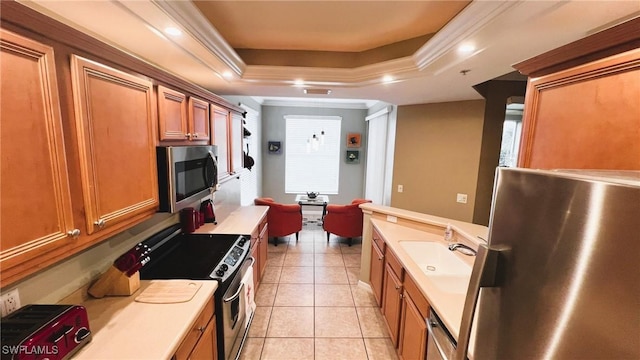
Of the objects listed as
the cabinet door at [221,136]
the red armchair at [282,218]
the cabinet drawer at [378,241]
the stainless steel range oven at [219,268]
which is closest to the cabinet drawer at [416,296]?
the cabinet drawer at [378,241]

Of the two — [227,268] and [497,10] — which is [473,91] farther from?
[227,268]

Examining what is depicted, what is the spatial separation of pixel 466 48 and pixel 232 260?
2.33m

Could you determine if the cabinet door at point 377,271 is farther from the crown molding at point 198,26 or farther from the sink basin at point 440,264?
the crown molding at point 198,26

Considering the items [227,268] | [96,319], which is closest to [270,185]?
[227,268]

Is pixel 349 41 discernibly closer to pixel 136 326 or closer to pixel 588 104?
pixel 588 104

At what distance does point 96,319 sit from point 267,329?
1571mm

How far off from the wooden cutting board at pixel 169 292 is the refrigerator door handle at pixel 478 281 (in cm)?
137

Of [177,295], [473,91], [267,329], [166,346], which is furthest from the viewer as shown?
[473,91]

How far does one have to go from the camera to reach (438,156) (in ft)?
12.2

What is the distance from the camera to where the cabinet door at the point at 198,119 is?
1936 millimetres

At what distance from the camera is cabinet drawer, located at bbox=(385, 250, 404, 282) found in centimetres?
194

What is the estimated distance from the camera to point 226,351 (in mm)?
1734

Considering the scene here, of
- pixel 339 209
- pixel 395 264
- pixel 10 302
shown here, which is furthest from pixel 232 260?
pixel 339 209

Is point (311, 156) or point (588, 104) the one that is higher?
point (588, 104)
